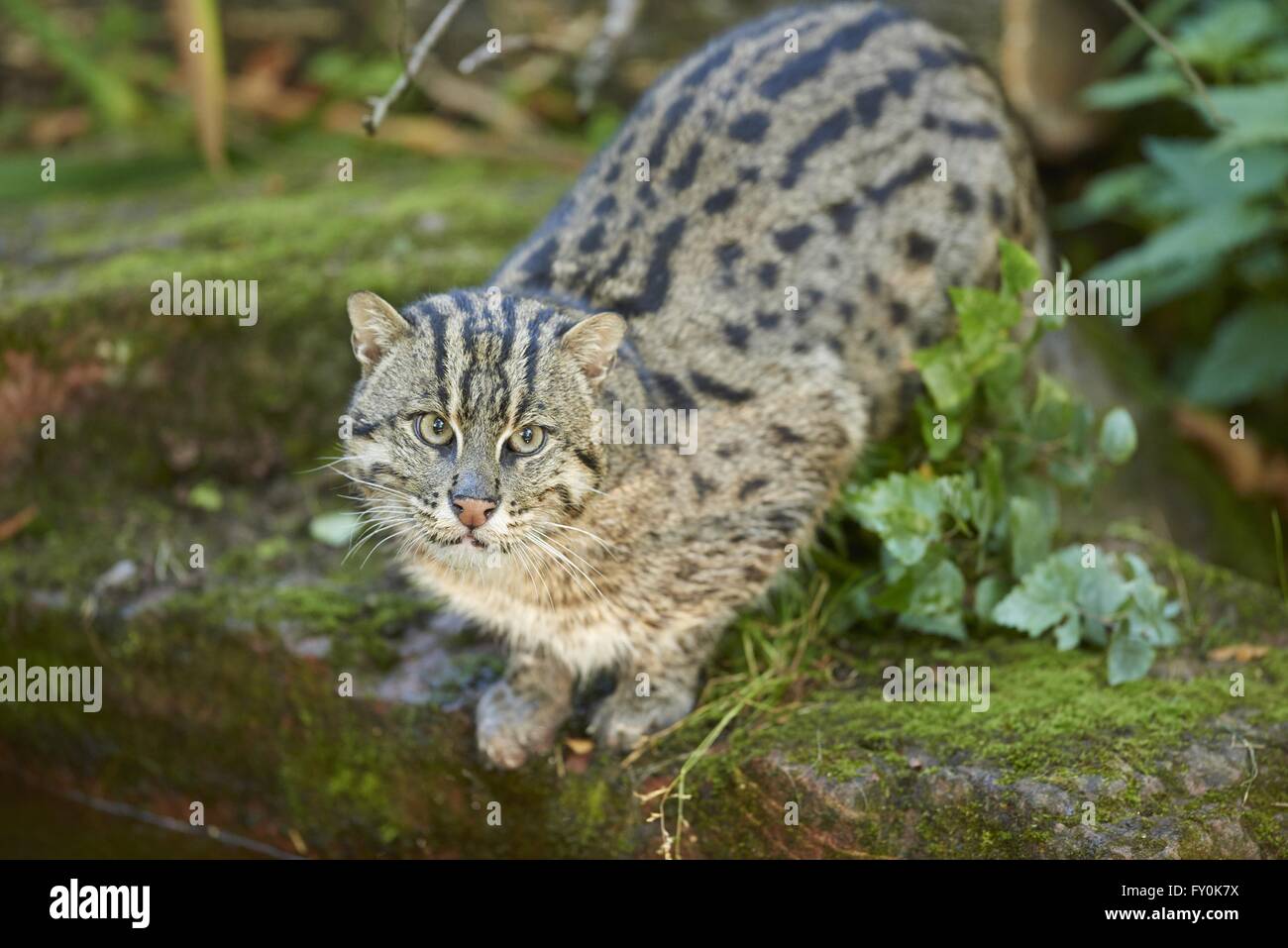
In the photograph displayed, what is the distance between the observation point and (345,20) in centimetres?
992

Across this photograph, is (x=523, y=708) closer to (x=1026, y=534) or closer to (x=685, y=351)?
(x=685, y=351)

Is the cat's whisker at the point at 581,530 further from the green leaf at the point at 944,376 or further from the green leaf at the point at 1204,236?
the green leaf at the point at 1204,236

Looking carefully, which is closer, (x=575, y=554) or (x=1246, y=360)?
(x=575, y=554)

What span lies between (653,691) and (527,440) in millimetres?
1161

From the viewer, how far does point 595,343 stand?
464 cm

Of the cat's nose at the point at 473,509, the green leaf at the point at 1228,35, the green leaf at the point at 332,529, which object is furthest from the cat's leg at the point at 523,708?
the green leaf at the point at 1228,35

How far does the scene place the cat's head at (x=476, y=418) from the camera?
14.6 feet

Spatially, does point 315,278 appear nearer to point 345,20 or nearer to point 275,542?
point 275,542

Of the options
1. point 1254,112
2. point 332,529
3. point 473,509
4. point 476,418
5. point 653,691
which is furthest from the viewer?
point 1254,112

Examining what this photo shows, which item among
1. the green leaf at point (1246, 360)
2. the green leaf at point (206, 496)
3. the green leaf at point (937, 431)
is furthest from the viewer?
the green leaf at point (1246, 360)

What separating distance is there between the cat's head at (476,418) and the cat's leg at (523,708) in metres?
0.63

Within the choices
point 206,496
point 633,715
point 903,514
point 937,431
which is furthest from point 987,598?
point 206,496

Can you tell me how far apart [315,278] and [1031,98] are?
14.2 ft
